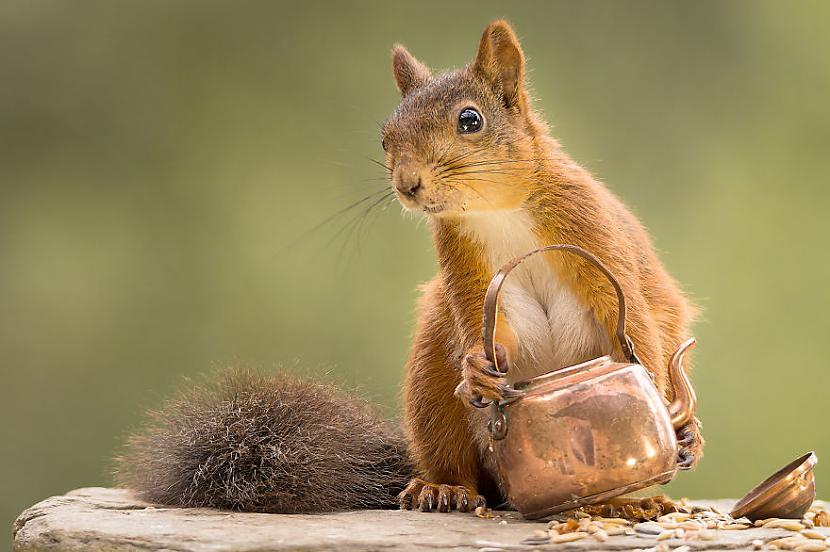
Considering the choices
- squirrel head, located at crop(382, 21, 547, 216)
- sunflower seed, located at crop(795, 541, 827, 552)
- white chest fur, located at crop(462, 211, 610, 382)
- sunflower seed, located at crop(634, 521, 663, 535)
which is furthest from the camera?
white chest fur, located at crop(462, 211, 610, 382)

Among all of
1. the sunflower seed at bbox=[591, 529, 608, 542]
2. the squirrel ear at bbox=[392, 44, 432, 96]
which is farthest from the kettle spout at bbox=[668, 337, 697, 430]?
the squirrel ear at bbox=[392, 44, 432, 96]

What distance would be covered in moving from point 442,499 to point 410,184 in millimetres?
734

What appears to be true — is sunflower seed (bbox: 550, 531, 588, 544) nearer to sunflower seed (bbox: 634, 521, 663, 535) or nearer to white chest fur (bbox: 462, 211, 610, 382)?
sunflower seed (bbox: 634, 521, 663, 535)

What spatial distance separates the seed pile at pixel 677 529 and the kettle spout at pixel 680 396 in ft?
0.67

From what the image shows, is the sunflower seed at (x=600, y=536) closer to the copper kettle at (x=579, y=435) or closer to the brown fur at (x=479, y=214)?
the copper kettle at (x=579, y=435)

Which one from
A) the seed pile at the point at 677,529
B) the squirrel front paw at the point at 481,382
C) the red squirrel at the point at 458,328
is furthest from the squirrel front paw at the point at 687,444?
the squirrel front paw at the point at 481,382

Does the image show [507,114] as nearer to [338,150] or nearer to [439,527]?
[439,527]

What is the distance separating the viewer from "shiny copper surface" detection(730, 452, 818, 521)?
2172mm

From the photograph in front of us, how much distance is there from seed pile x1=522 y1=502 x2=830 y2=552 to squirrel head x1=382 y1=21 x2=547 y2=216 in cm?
67

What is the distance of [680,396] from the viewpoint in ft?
7.25

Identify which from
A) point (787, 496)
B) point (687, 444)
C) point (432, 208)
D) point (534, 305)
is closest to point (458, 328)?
point (534, 305)

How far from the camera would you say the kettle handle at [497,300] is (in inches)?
81.0

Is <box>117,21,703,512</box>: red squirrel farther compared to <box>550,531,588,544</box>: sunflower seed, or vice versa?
<box>117,21,703,512</box>: red squirrel

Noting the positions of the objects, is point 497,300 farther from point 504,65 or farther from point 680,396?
point 504,65
